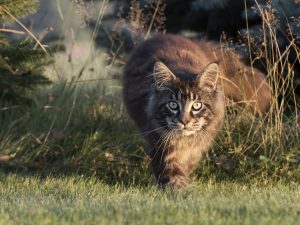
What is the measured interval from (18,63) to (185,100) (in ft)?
7.36

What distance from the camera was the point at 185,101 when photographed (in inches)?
302

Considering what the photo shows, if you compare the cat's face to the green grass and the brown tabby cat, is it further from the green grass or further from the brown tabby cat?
the green grass

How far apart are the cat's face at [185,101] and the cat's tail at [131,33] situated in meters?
2.09

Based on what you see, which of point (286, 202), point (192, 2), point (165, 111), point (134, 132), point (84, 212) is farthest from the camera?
point (192, 2)

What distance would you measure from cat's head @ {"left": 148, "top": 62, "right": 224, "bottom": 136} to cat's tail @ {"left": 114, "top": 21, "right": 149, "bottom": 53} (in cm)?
208

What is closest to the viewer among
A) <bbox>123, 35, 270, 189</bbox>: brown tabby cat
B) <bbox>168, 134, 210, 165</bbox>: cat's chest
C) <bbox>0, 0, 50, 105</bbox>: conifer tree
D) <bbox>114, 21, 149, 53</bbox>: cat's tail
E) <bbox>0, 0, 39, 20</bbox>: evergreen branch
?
<bbox>123, 35, 270, 189</bbox>: brown tabby cat

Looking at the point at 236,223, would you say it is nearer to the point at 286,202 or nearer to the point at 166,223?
the point at 166,223

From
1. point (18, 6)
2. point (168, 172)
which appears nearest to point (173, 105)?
point (168, 172)

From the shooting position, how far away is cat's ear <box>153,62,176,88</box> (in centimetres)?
768

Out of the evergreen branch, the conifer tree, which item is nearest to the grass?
the conifer tree

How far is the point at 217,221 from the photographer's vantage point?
16.8ft

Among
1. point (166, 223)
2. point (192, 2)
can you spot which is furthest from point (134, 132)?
point (166, 223)

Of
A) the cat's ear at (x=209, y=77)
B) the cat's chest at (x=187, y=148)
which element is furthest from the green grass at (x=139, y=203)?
the cat's ear at (x=209, y=77)

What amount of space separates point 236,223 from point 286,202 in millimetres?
1110
